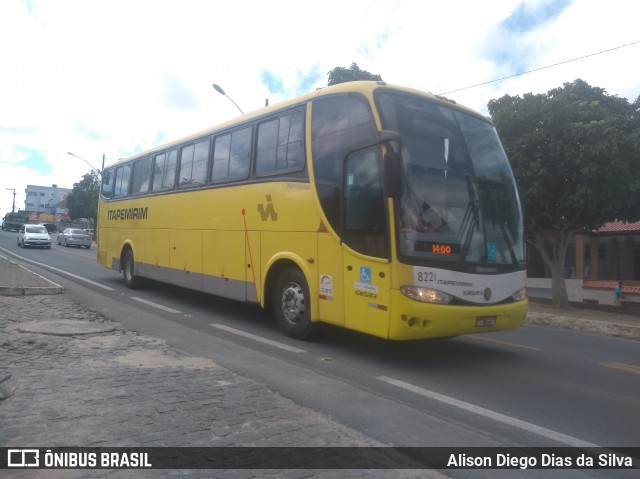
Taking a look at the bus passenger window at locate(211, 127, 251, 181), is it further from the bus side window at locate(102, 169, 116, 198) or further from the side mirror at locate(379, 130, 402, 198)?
the bus side window at locate(102, 169, 116, 198)

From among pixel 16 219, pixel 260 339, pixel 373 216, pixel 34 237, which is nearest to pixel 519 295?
pixel 373 216

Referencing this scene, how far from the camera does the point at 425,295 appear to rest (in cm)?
587

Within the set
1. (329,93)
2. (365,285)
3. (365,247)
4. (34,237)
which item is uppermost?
(329,93)

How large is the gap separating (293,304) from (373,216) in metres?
2.21

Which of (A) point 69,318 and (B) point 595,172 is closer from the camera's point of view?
(A) point 69,318

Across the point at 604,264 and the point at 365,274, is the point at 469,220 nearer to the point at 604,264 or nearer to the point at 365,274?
the point at 365,274

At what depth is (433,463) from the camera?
11.9 feet

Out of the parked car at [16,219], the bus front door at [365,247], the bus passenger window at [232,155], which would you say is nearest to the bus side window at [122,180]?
the bus passenger window at [232,155]

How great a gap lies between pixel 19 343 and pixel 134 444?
4128 mm

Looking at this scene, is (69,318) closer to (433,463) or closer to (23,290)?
(23,290)

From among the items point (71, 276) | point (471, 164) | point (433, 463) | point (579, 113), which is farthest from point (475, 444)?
point (71, 276)

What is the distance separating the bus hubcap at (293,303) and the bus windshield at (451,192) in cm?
221

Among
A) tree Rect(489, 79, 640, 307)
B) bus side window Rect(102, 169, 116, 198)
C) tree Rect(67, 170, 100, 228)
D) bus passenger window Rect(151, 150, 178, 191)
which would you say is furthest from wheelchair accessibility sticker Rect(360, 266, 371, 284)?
tree Rect(67, 170, 100, 228)

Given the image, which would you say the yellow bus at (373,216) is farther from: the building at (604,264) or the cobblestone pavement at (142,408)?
the building at (604,264)
